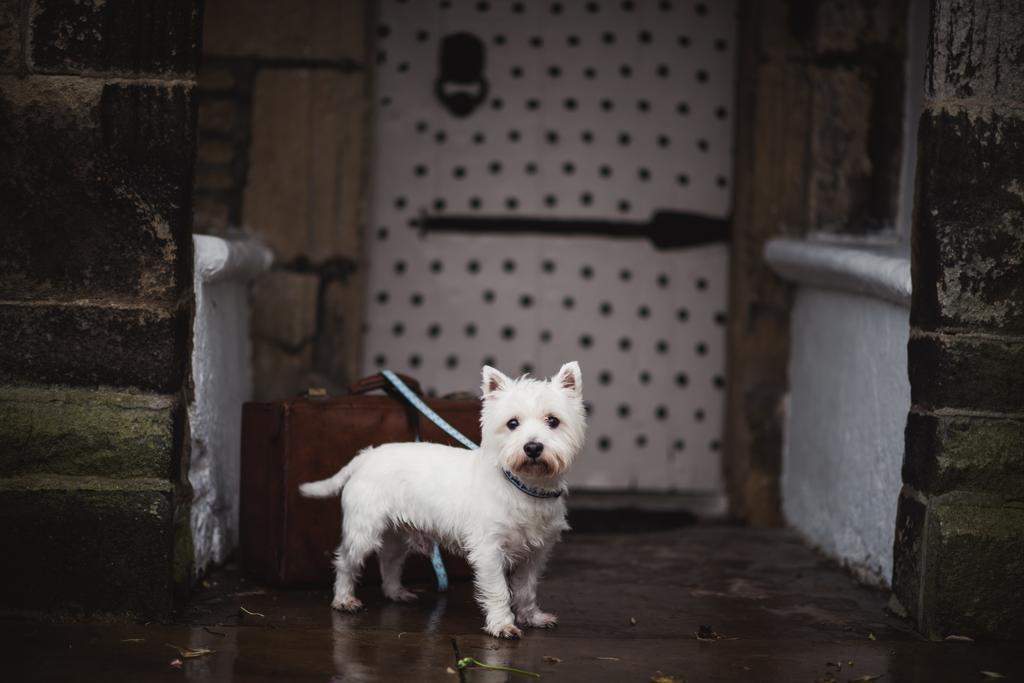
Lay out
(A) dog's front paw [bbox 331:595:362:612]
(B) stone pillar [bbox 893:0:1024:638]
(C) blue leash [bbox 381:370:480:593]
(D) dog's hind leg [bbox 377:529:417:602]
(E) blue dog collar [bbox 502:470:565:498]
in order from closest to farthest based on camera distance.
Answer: (E) blue dog collar [bbox 502:470:565:498]
(B) stone pillar [bbox 893:0:1024:638]
(A) dog's front paw [bbox 331:595:362:612]
(D) dog's hind leg [bbox 377:529:417:602]
(C) blue leash [bbox 381:370:480:593]

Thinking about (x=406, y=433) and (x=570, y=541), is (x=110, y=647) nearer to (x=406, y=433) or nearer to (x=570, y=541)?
(x=406, y=433)

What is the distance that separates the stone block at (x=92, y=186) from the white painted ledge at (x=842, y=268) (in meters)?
2.70

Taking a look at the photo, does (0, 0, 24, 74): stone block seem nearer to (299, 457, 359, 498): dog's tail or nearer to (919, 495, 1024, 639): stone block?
(299, 457, 359, 498): dog's tail

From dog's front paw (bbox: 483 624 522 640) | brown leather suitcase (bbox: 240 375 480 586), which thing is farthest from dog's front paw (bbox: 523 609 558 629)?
brown leather suitcase (bbox: 240 375 480 586)

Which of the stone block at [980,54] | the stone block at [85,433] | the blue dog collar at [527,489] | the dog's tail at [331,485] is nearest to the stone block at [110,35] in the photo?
the stone block at [85,433]

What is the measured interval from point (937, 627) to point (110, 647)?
9.04ft

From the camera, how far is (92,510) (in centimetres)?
434

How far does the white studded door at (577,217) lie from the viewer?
6.97m

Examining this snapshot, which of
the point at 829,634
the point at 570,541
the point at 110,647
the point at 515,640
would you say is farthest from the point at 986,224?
the point at 110,647

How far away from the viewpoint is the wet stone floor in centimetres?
390

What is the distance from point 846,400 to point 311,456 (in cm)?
248

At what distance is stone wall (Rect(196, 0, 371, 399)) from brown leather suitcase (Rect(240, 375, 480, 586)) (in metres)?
1.59

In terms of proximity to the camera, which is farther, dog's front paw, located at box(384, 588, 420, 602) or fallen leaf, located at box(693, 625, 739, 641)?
dog's front paw, located at box(384, 588, 420, 602)

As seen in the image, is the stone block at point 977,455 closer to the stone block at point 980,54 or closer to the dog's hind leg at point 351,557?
the stone block at point 980,54
